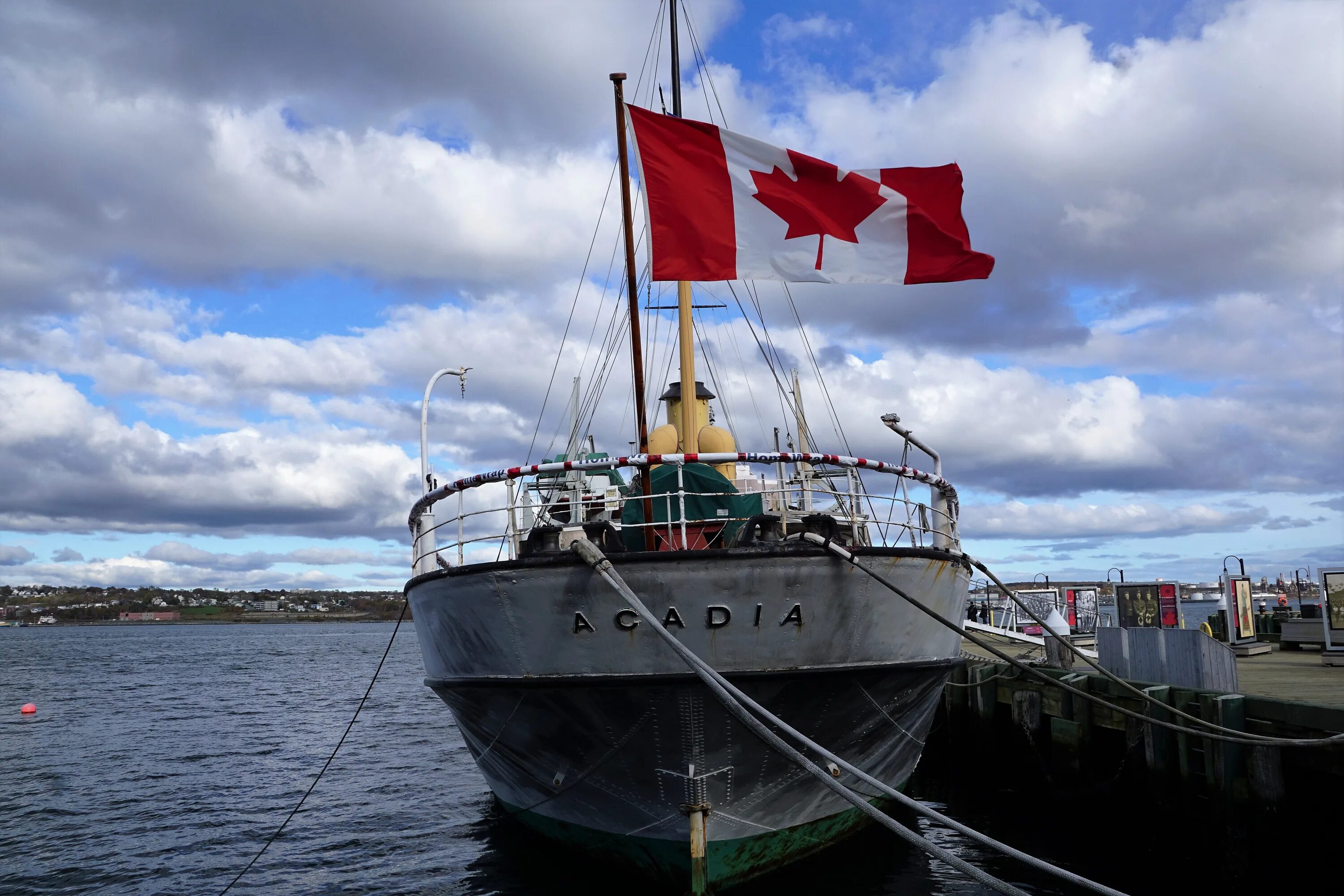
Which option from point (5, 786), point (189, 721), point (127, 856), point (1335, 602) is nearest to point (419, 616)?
point (127, 856)

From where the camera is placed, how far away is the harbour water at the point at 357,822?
1027 centimetres

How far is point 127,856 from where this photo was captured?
12641 mm

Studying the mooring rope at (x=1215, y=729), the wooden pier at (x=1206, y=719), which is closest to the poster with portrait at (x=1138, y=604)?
the wooden pier at (x=1206, y=719)

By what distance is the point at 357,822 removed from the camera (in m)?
14.3

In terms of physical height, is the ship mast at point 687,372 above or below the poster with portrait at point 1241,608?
above

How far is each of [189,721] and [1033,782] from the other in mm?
23079

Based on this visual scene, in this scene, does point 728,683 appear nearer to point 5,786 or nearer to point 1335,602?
point 1335,602

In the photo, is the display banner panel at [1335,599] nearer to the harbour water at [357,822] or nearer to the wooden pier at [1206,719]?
the wooden pier at [1206,719]

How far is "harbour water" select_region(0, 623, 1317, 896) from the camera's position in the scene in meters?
10.3

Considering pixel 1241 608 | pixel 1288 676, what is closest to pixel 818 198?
pixel 1288 676

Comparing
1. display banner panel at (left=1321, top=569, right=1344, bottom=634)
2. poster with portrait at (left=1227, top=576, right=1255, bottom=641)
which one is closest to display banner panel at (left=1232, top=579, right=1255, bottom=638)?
poster with portrait at (left=1227, top=576, right=1255, bottom=641)

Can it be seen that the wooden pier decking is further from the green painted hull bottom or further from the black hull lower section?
the green painted hull bottom

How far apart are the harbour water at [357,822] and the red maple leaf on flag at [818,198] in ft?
20.6

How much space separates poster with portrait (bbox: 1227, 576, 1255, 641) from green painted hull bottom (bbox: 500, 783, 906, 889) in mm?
13941
